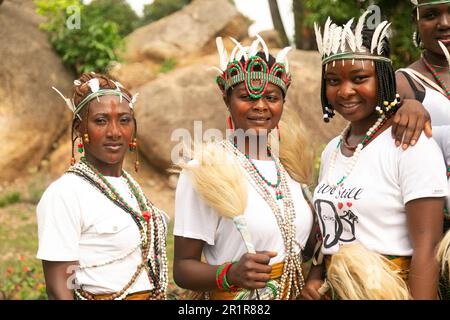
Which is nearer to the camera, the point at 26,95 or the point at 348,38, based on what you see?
the point at 348,38

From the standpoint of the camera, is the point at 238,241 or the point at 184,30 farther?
the point at 184,30

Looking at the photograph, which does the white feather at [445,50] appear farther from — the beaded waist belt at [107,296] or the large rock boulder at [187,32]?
the large rock boulder at [187,32]

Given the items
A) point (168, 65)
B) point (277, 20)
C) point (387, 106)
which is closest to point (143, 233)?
point (387, 106)

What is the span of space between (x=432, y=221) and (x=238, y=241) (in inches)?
37.0

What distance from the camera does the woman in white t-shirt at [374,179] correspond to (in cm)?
256

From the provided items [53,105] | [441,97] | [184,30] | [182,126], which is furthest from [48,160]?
[441,97]

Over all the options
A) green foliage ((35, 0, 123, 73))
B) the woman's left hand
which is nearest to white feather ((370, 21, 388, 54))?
the woman's left hand

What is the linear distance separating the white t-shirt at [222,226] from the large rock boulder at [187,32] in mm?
10012

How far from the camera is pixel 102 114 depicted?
117 inches

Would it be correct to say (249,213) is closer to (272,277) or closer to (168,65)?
(272,277)

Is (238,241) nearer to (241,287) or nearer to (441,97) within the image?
(241,287)

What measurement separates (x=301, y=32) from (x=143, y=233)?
36.8 feet

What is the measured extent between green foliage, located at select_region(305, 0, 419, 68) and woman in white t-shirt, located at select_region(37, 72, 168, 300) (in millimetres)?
4685

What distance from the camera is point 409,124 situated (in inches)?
103
